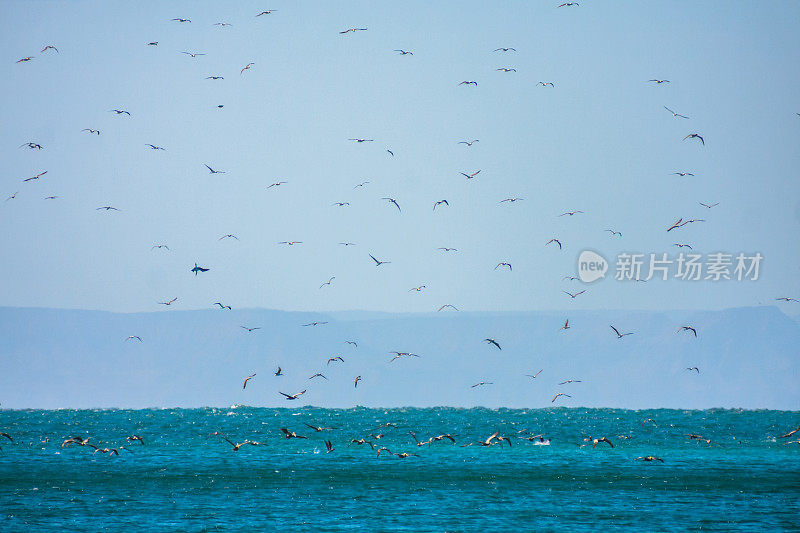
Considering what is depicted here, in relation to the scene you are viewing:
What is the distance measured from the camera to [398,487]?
52.3 meters

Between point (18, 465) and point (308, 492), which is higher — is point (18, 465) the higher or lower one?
the lower one

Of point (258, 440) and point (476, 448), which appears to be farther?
point (258, 440)

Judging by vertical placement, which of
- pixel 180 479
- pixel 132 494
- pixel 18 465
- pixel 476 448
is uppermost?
pixel 132 494

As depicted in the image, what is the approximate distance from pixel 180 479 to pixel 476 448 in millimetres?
32793

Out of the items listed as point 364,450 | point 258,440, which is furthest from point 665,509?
point 258,440

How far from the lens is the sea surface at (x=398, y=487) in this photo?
41000 mm

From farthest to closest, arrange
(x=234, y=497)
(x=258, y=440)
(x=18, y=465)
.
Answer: (x=258, y=440) → (x=18, y=465) → (x=234, y=497)

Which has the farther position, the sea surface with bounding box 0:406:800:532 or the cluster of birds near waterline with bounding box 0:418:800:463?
the cluster of birds near waterline with bounding box 0:418:800:463

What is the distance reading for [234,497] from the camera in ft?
157

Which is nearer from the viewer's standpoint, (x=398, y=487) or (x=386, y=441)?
(x=398, y=487)

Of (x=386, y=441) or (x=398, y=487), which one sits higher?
(x=398, y=487)

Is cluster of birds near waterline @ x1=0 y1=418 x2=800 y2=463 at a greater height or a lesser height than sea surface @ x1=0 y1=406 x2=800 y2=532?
lesser

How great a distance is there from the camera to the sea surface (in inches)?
1614

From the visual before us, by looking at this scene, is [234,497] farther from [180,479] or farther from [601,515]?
[601,515]
